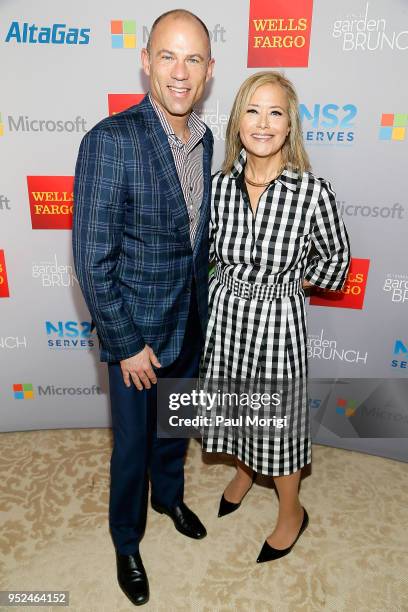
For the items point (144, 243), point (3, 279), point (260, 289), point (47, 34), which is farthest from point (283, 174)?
point (3, 279)

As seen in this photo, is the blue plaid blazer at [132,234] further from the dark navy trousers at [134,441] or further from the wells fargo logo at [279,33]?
the wells fargo logo at [279,33]

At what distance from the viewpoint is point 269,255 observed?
5.79 ft

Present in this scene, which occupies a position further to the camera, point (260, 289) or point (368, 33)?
point (368, 33)

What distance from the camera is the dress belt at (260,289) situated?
72.1 inches

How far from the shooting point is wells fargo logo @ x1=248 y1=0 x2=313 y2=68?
203 centimetres

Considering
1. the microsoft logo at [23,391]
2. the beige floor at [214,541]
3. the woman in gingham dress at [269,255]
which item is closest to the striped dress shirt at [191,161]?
the woman in gingham dress at [269,255]

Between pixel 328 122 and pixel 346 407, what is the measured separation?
4.85ft

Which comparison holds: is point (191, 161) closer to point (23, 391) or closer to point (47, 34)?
point (47, 34)

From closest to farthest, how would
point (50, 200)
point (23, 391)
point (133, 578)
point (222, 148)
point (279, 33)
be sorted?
point (133, 578) → point (279, 33) → point (222, 148) → point (50, 200) → point (23, 391)

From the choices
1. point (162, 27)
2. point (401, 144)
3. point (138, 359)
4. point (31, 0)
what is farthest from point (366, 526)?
point (31, 0)

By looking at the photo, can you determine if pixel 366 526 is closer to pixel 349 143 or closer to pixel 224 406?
pixel 224 406

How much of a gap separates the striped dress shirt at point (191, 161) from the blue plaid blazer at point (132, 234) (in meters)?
0.03

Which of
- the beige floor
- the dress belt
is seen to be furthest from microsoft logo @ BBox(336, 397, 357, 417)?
the dress belt

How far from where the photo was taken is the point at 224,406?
2.06 m
